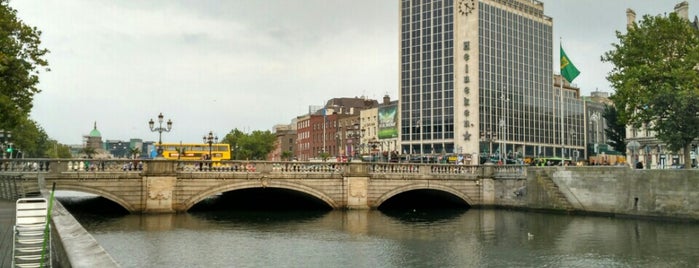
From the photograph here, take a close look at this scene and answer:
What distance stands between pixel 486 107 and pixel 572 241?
7889 centimetres

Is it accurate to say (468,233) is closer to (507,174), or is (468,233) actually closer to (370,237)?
(370,237)

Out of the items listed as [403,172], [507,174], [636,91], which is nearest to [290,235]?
[403,172]

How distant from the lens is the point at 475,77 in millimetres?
107312

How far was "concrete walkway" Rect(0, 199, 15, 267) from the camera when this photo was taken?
1281 cm

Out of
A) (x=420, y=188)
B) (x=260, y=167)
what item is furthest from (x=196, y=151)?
(x=420, y=188)

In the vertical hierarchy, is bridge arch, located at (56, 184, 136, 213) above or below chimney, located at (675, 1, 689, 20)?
below

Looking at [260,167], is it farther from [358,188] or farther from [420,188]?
[420,188]

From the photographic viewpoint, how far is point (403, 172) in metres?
50.6

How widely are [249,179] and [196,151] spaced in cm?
3376

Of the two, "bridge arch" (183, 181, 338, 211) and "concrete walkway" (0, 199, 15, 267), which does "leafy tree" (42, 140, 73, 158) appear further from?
"concrete walkway" (0, 199, 15, 267)

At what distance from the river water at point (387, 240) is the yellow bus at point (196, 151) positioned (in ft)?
88.2

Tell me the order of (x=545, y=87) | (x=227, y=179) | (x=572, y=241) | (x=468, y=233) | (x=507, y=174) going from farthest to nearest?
1. (x=545, y=87)
2. (x=507, y=174)
3. (x=227, y=179)
4. (x=468, y=233)
5. (x=572, y=241)

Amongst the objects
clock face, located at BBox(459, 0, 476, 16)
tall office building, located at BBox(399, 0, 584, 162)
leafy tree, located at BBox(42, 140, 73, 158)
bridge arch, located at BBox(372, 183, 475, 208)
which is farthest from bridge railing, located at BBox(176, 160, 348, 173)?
leafy tree, located at BBox(42, 140, 73, 158)

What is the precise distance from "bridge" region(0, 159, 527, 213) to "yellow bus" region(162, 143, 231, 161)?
85.7 feet
